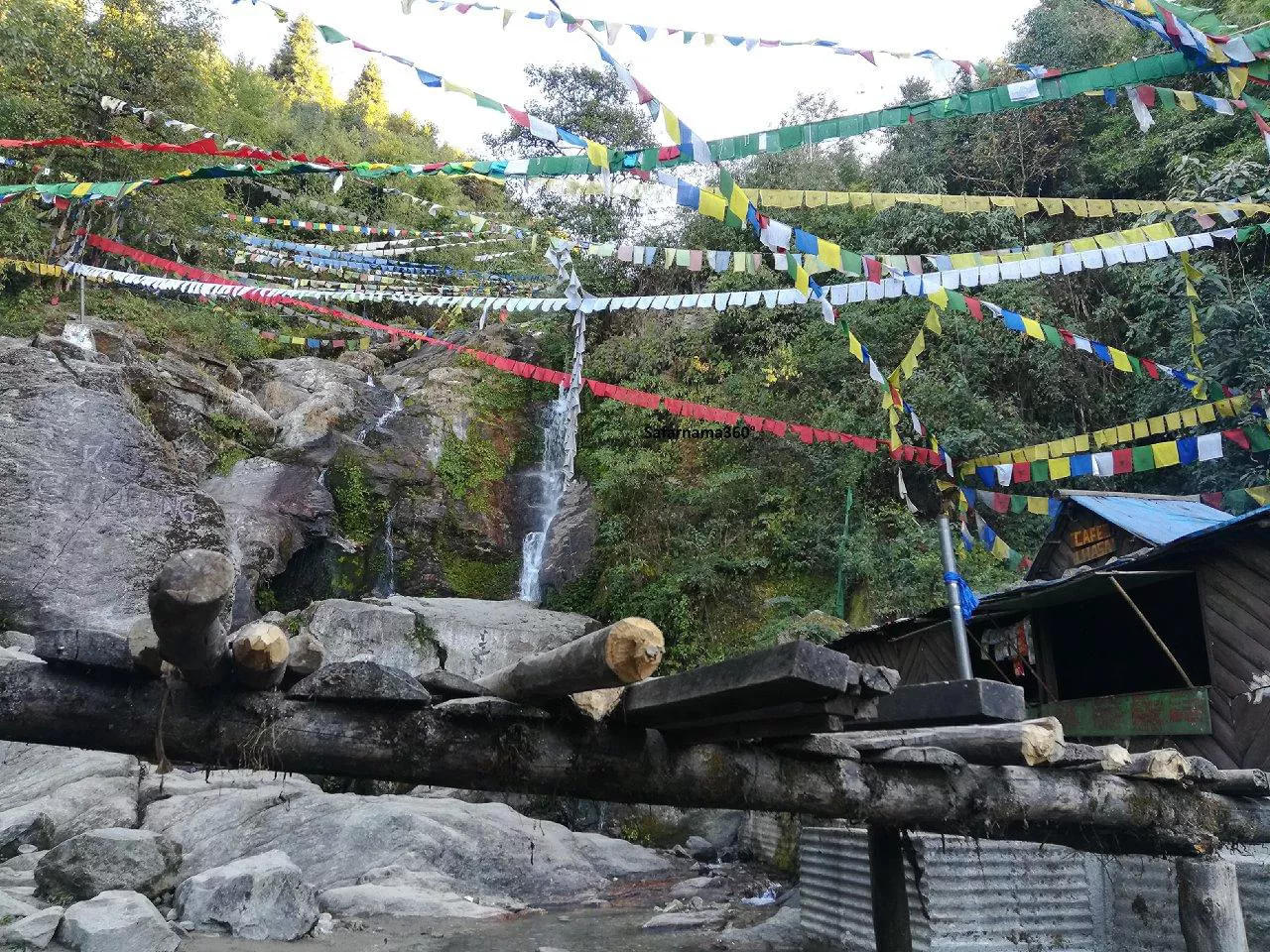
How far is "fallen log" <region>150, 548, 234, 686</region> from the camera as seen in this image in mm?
2346

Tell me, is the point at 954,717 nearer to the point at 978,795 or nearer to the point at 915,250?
the point at 978,795

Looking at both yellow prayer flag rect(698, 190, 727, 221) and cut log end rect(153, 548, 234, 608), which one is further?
yellow prayer flag rect(698, 190, 727, 221)

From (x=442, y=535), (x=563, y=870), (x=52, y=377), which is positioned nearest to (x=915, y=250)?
(x=442, y=535)

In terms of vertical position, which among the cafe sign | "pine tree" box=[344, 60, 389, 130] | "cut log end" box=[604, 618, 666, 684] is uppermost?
"pine tree" box=[344, 60, 389, 130]

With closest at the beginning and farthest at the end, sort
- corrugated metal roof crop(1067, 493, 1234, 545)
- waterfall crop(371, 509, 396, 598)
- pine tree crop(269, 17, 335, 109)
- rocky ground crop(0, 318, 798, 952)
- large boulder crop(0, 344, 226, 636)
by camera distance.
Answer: rocky ground crop(0, 318, 798, 952), corrugated metal roof crop(1067, 493, 1234, 545), large boulder crop(0, 344, 226, 636), waterfall crop(371, 509, 396, 598), pine tree crop(269, 17, 335, 109)

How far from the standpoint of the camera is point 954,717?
3842 millimetres

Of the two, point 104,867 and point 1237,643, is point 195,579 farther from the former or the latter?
point 1237,643

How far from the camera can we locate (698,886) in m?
9.65

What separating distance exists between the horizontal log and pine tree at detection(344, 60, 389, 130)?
39.5 meters

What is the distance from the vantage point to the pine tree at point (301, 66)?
38.7 metres

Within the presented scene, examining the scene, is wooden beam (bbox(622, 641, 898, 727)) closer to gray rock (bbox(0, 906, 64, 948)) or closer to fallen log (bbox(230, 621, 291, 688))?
fallen log (bbox(230, 621, 291, 688))

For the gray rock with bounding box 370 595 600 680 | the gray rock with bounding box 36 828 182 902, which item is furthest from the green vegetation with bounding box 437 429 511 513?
the gray rock with bounding box 36 828 182 902

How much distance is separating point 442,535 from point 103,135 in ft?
30.9

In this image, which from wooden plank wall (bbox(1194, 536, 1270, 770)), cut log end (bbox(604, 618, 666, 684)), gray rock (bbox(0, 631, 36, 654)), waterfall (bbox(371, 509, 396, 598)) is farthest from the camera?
waterfall (bbox(371, 509, 396, 598))
